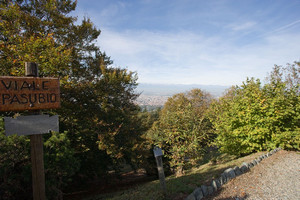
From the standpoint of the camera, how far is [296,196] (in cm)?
377

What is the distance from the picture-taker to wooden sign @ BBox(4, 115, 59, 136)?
7.70 feet

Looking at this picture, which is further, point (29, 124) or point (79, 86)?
point (79, 86)

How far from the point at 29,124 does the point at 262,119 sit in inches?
304

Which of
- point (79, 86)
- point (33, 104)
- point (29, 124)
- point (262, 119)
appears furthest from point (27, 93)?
point (262, 119)

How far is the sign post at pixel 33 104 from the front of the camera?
2.35 meters

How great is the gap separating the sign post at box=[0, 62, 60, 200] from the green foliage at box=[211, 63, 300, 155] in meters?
7.21

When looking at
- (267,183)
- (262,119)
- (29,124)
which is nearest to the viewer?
(29,124)

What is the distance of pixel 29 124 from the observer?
8.09 feet

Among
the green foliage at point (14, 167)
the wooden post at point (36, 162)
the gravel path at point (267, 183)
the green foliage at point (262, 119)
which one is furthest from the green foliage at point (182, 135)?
the wooden post at point (36, 162)

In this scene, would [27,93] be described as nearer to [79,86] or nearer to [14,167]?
[14,167]

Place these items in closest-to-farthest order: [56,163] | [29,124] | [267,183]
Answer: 1. [29,124]
2. [267,183]
3. [56,163]

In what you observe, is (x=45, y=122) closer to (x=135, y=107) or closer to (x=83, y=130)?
(x=83, y=130)

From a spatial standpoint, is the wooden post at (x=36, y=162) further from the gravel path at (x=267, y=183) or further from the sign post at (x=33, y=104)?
the gravel path at (x=267, y=183)

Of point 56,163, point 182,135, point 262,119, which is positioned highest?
point 262,119
